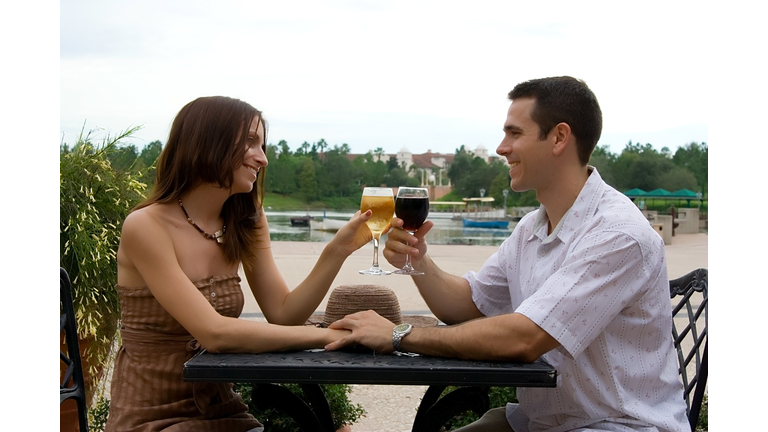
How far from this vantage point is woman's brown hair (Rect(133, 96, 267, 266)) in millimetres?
1826

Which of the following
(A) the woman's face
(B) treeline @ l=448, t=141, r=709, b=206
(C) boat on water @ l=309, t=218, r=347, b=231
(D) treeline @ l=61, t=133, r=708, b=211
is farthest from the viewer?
(B) treeline @ l=448, t=141, r=709, b=206

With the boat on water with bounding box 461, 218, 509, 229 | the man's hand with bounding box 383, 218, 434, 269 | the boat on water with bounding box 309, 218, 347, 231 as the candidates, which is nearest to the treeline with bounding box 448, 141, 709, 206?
the boat on water with bounding box 461, 218, 509, 229

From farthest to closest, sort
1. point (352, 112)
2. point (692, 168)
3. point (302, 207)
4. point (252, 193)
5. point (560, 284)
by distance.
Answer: point (352, 112) → point (692, 168) → point (302, 207) → point (252, 193) → point (560, 284)

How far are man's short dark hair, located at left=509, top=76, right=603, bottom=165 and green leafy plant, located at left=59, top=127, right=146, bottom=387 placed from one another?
1.94 meters

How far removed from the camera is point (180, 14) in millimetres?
43344

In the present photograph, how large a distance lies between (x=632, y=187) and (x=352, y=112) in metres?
33.2

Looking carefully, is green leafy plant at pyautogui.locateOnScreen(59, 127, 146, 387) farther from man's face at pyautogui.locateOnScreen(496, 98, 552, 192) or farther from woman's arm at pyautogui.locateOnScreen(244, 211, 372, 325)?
man's face at pyautogui.locateOnScreen(496, 98, 552, 192)

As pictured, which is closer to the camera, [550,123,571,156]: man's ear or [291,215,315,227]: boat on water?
[550,123,571,156]: man's ear

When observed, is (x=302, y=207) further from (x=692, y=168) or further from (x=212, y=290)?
(x=212, y=290)

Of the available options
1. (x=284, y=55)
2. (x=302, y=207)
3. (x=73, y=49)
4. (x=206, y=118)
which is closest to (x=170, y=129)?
(x=206, y=118)

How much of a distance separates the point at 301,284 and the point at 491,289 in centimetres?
60

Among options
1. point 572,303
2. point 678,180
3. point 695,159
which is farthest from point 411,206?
point 695,159

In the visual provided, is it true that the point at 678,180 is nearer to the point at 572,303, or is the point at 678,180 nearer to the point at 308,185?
the point at 308,185

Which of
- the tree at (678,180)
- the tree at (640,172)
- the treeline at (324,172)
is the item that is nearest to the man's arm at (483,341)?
the treeline at (324,172)
